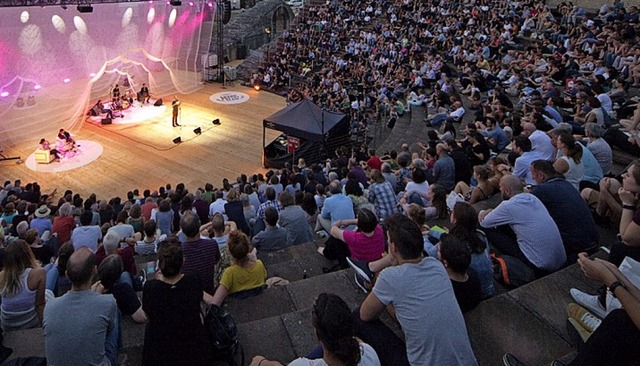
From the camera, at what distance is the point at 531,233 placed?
159 inches

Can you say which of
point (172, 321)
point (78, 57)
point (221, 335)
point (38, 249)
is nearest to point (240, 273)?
point (221, 335)

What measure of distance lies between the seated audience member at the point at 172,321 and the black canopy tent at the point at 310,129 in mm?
9518

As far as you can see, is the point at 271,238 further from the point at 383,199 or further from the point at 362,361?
the point at 362,361

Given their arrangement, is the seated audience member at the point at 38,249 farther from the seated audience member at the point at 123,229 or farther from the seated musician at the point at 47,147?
the seated musician at the point at 47,147

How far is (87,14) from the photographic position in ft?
47.6

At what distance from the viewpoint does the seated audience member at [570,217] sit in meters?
4.18

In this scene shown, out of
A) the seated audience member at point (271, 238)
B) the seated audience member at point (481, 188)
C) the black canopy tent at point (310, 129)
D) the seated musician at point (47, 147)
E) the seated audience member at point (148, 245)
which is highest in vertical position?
the seated audience member at point (481, 188)

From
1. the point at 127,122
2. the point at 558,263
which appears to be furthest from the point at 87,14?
the point at 558,263

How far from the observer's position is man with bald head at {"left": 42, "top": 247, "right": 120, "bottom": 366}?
2.67 metres

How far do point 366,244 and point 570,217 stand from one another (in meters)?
1.99

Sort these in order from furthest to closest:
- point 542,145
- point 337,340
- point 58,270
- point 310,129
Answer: point 310,129, point 542,145, point 58,270, point 337,340

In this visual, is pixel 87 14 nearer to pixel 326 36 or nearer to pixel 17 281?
pixel 326 36

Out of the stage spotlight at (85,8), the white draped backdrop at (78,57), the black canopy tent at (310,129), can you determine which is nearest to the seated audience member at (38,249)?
the black canopy tent at (310,129)

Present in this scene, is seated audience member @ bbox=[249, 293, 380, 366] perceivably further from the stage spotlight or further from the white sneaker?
the stage spotlight
